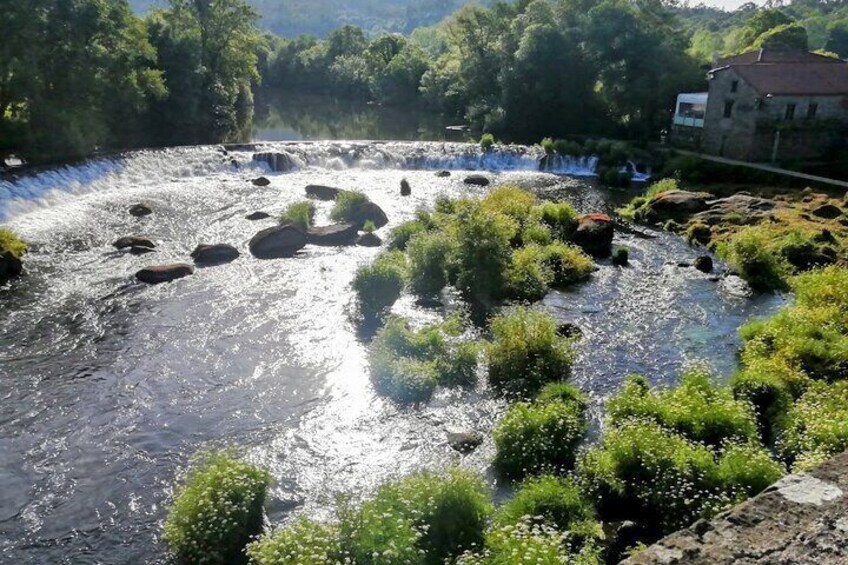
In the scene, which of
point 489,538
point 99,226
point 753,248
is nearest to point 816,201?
point 753,248

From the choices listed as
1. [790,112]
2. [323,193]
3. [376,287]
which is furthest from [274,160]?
[790,112]

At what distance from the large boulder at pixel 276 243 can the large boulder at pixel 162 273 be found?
4.53m

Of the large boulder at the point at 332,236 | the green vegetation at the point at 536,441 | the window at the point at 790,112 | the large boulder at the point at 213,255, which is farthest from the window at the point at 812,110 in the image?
the green vegetation at the point at 536,441

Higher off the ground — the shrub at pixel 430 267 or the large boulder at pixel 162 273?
the shrub at pixel 430 267

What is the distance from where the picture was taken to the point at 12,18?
44.7 meters

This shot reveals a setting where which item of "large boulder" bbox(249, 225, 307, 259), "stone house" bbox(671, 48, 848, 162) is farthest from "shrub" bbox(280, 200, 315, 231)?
"stone house" bbox(671, 48, 848, 162)

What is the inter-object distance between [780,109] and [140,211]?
173 feet

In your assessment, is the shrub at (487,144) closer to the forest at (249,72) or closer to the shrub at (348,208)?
the forest at (249,72)

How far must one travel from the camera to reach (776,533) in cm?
1045

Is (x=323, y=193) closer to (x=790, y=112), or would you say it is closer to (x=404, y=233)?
(x=404, y=233)

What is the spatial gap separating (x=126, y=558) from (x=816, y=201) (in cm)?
4751

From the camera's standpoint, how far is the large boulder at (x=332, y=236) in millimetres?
39312

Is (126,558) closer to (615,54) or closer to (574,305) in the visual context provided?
(574,305)

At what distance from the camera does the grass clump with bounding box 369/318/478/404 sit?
22844 millimetres
